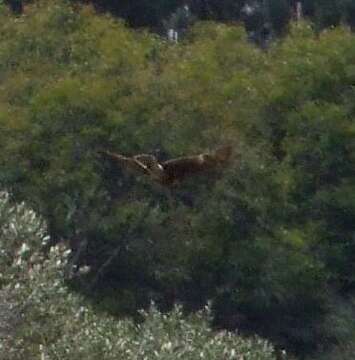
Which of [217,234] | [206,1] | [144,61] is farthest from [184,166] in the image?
[206,1]

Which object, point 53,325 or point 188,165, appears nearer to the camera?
point 53,325

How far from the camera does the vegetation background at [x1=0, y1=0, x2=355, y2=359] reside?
15.1 meters

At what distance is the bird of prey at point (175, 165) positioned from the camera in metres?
13.0

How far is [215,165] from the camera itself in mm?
14461

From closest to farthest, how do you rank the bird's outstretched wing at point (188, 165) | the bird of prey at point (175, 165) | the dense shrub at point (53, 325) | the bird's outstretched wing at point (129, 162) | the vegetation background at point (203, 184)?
1. the dense shrub at point (53, 325)
2. the bird of prey at point (175, 165)
3. the bird's outstretched wing at point (188, 165)
4. the bird's outstretched wing at point (129, 162)
5. the vegetation background at point (203, 184)

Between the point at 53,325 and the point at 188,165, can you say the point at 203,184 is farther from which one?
the point at 53,325

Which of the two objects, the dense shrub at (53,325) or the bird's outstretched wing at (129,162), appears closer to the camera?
the dense shrub at (53,325)

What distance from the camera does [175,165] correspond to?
13.0m

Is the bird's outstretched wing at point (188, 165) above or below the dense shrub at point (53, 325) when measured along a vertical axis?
above

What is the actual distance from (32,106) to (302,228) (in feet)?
9.65

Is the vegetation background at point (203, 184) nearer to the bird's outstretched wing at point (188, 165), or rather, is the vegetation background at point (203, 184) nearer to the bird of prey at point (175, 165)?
the bird of prey at point (175, 165)

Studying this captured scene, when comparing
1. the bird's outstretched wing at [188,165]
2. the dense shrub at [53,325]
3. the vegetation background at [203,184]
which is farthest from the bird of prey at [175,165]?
the dense shrub at [53,325]

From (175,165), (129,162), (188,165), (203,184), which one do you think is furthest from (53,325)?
(203,184)

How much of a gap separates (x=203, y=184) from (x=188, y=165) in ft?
5.23
